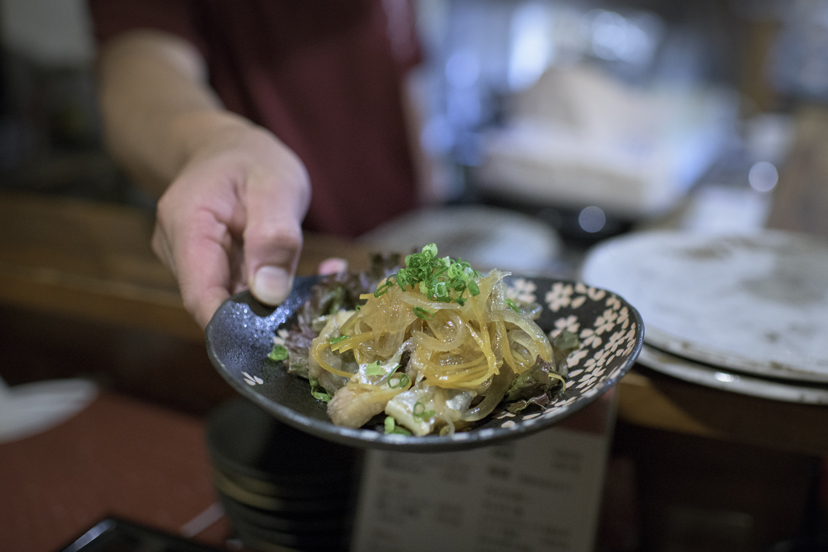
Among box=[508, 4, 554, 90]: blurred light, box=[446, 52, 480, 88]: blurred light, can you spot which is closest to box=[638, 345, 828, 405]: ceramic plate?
box=[508, 4, 554, 90]: blurred light

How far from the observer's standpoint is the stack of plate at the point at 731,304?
2.66 feet

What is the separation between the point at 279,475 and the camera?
3.19 feet

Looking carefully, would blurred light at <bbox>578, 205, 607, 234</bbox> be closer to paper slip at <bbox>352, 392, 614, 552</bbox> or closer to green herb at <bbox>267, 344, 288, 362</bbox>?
paper slip at <bbox>352, 392, 614, 552</bbox>

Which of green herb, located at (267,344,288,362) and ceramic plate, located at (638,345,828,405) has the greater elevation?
ceramic plate, located at (638,345,828,405)

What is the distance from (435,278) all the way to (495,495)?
1.50 feet

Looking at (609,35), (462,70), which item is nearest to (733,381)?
(609,35)

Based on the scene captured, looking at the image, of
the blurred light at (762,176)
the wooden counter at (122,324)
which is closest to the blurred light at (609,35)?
the blurred light at (762,176)

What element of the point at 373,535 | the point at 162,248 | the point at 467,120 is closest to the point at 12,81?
the point at 467,120

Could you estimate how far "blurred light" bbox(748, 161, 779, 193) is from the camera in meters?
2.86

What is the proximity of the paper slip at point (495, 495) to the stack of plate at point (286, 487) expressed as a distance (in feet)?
0.15

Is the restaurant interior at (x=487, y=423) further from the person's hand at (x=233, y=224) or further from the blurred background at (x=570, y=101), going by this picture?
the blurred background at (x=570, y=101)

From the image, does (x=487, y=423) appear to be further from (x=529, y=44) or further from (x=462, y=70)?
(x=462, y=70)

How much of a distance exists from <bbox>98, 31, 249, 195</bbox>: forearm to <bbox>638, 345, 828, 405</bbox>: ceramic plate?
0.91m

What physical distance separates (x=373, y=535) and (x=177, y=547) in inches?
13.1
